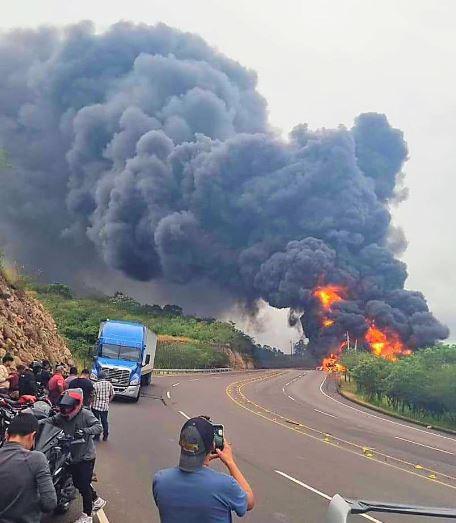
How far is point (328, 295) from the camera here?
67.4 metres

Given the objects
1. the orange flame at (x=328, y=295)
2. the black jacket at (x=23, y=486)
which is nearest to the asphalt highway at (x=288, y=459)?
the black jacket at (x=23, y=486)

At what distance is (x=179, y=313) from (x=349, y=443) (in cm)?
7431

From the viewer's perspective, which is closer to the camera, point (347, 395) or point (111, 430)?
point (111, 430)

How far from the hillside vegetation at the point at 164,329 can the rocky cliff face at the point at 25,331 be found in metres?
12.8

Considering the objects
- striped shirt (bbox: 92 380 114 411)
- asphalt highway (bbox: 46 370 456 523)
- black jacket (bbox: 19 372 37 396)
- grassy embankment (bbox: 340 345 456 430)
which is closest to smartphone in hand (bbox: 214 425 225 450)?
asphalt highway (bbox: 46 370 456 523)

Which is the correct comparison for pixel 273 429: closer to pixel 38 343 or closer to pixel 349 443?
pixel 349 443

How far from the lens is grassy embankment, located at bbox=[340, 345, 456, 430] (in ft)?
85.8

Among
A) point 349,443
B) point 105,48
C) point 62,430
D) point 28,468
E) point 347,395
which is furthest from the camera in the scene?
point 105,48

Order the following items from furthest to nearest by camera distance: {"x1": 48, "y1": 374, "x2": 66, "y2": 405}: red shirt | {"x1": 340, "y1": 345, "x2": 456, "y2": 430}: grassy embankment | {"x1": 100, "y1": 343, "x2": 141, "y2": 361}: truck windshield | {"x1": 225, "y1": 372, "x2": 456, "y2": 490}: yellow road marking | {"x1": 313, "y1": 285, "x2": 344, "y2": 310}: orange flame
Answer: {"x1": 313, "y1": 285, "x2": 344, "y2": 310}: orange flame
{"x1": 340, "y1": 345, "x2": 456, "y2": 430}: grassy embankment
{"x1": 100, "y1": 343, "x2": 141, "y2": 361}: truck windshield
{"x1": 225, "y1": 372, "x2": 456, "y2": 490}: yellow road marking
{"x1": 48, "y1": 374, "x2": 66, "y2": 405}: red shirt

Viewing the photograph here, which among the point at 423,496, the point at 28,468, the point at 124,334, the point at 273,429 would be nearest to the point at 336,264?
the point at 124,334

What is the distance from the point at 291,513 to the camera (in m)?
7.30

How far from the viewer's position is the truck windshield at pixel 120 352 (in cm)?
2236

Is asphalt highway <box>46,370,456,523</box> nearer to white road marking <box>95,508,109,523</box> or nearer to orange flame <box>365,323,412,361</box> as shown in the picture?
white road marking <box>95,508,109,523</box>

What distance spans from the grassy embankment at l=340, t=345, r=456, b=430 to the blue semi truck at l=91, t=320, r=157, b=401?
1349cm
